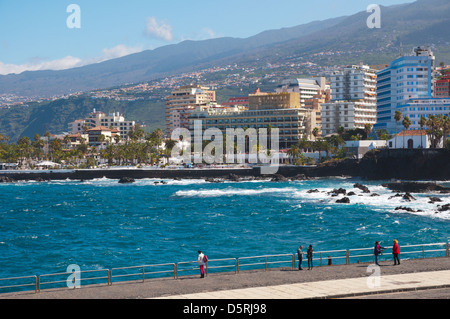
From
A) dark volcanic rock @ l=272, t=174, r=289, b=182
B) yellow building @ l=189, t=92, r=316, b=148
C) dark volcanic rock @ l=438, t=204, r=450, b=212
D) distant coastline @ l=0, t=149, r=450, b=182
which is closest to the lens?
dark volcanic rock @ l=438, t=204, r=450, b=212

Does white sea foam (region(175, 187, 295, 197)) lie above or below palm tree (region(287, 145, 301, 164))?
below

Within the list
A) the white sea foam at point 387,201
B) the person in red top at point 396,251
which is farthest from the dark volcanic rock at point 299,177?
the person in red top at point 396,251

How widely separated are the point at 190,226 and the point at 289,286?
127ft

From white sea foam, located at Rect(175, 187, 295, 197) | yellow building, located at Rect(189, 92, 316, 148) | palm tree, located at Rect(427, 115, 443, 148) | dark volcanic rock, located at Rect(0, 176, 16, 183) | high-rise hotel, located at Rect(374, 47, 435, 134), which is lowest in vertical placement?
dark volcanic rock, located at Rect(0, 176, 16, 183)

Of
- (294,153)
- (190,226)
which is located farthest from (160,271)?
(294,153)

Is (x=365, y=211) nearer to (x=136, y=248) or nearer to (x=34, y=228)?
(x=136, y=248)

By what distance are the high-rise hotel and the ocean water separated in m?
75.9

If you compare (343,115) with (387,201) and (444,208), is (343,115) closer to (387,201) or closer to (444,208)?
(387,201)

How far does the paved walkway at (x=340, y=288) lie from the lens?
23.6 meters

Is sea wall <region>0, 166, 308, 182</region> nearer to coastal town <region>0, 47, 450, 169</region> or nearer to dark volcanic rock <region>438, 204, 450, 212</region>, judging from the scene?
coastal town <region>0, 47, 450, 169</region>

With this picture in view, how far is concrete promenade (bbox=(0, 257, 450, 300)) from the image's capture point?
23812 mm

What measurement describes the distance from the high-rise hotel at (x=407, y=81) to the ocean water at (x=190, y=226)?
249 feet

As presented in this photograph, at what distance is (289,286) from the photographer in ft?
84.0

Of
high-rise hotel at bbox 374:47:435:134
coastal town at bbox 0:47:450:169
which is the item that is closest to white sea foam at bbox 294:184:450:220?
coastal town at bbox 0:47:450:169
